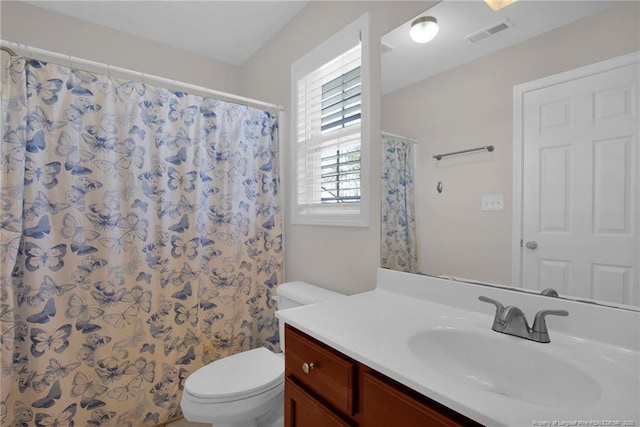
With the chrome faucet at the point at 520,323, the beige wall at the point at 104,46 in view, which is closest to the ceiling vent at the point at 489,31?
the chrome faucet at the point at 520,323

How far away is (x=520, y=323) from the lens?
0.89 metres

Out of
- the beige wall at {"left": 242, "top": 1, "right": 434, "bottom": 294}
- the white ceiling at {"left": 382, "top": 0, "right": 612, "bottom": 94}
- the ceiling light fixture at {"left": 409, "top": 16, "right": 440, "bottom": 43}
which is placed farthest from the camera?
the beige wall at {"left": 242, "top": 1, "right": 434, "bottom": 294}

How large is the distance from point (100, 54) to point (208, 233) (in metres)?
1.51

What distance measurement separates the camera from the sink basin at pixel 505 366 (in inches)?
28.7

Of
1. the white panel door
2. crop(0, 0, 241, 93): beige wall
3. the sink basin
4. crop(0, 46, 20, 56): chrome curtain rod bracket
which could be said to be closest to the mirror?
the white panel door

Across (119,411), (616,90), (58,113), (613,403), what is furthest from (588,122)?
(119,411)

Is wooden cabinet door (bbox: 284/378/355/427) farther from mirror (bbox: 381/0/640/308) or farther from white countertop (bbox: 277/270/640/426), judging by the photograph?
mirror (bbox: 381/0/640/308)

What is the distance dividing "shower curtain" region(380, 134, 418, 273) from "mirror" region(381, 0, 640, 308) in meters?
0.04

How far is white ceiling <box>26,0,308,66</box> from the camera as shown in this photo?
1906 millimetres

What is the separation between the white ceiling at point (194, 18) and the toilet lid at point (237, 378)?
2.08m

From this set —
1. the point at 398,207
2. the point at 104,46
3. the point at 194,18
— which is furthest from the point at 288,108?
the point at 104,46

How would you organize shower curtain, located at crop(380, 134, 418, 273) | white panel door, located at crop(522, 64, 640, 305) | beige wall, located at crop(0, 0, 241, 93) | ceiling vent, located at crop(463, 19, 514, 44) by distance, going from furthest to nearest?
1. beige wall, located at crop(0, 0, 241, 93)
2. shower curtain, located at crop(380, 134, 418, 273)
3. ceiling vent, located at crop(463, 19, 514, 44)
4. white panel door, located at crop(522, 64, 640, 305)

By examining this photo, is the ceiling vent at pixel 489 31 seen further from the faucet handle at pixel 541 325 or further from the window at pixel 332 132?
the faucet handle at pixel 541 325

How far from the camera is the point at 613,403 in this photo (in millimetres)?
593
